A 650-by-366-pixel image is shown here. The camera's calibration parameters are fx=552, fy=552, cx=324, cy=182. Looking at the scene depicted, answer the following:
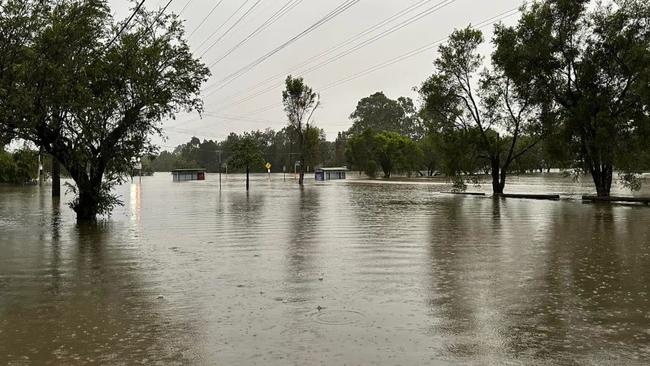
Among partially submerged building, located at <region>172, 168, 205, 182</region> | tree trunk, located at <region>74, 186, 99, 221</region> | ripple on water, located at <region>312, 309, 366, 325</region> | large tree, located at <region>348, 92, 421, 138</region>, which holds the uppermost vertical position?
large tree, located at <region>348, 92, 421, 138</region>

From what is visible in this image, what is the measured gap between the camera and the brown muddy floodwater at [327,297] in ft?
18.1

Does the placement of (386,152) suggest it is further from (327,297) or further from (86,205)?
(327,297)

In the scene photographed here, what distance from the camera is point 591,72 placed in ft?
99.1

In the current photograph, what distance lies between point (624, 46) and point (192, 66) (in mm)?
22484

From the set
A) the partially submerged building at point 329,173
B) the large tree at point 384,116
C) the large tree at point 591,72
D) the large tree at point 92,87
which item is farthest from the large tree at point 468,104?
the large tree at point 384,116

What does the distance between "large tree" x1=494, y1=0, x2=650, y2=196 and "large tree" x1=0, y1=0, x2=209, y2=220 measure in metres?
20.0

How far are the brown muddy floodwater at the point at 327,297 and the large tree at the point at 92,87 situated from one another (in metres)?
3.75

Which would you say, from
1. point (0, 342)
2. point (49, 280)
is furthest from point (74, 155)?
point (0, 342)

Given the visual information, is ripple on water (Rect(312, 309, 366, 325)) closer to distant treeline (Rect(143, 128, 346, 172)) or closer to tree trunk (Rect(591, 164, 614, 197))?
tree trunk (Rect(591, 164, 614, 197))

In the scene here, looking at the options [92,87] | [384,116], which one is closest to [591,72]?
[92,87]

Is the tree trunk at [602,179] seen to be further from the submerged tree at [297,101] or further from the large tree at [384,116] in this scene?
the large tree at [384,116]

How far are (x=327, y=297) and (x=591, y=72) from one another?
2778 centimetres

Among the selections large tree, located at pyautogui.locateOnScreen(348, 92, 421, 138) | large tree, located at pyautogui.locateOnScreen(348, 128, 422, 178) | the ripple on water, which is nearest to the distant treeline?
large tree, located at pyautogui.locateOnScreen(348, 92, 421, 138)

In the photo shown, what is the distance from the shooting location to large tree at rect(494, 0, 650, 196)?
28.7 metres
